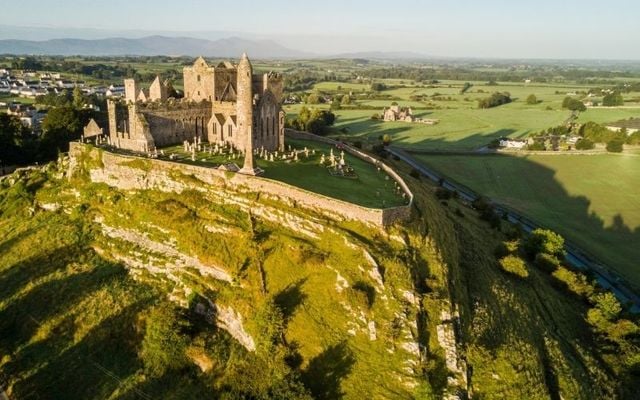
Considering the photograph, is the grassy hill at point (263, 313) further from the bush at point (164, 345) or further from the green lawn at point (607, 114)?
the green lawn at point (607, 114)

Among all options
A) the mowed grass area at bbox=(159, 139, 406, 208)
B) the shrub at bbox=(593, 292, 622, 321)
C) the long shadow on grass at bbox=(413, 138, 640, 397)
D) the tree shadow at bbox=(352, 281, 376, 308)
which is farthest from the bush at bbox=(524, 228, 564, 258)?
the tree shadow at bbox=(352, 281, 376, 308)

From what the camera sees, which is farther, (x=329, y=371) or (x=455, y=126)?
(x=455, y=126)

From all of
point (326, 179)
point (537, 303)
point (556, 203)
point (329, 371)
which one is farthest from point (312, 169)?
point (556, 203)

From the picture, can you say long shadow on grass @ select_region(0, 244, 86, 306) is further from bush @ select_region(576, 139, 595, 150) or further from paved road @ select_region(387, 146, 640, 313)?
bush @ select_region(576, 139, 595, 150)

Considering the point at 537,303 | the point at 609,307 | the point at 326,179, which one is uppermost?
the point at 326,179

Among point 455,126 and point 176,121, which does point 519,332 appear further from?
point 455,126

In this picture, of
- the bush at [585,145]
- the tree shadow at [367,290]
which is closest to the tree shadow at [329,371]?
the tree shadow at [367,290]
